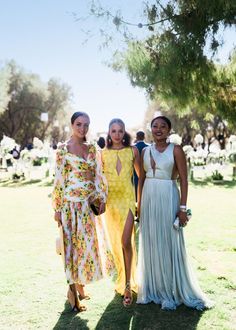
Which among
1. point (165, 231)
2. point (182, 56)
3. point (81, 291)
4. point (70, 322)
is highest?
point (182, 56)

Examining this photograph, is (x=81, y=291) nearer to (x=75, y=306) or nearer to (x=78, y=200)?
(x=75, y=306)

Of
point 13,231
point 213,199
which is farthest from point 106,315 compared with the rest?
point 213,199

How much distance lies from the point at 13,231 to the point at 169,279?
4.60 meters

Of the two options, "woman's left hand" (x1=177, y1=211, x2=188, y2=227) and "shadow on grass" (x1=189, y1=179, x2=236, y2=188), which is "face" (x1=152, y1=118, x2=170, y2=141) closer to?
"woman's left hand" (x1=177, y1=211, x2=188, y2=227)

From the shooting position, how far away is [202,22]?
15.3 feet

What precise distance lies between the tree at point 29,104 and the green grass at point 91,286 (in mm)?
33223

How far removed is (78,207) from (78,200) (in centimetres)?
7

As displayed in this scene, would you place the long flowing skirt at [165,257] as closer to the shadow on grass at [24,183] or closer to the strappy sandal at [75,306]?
the strappy sandal at [75,306]

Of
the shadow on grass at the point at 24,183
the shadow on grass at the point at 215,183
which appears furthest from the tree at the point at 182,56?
the shadow on grass at the point at 24,183

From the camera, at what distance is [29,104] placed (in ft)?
135

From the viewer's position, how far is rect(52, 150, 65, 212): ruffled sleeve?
3957 mm

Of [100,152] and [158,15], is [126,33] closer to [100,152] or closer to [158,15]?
[158,15]

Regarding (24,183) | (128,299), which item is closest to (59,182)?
(128,299)

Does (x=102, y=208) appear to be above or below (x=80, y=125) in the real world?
below
